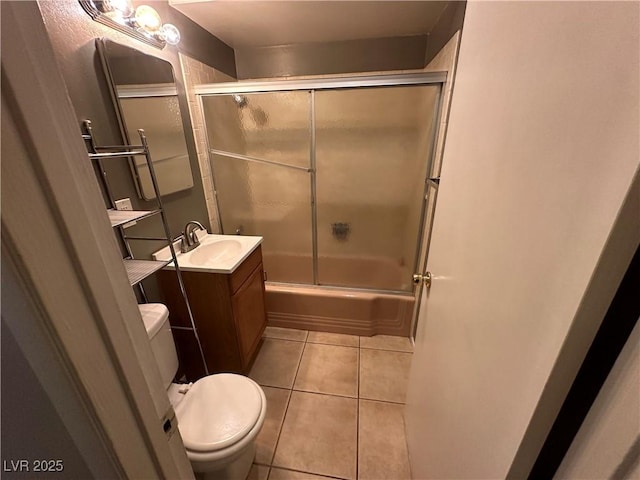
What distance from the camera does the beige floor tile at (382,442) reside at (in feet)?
4.05

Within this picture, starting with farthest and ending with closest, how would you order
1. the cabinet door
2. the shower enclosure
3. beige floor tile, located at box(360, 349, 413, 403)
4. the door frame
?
the shower enclosure, beige floor tile, located at box(360, 349, 413, 403), the cabinet door, the door frame

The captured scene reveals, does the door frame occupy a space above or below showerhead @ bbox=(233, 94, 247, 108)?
below

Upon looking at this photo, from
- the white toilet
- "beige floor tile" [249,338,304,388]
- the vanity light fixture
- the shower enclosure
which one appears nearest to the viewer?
the white toilet

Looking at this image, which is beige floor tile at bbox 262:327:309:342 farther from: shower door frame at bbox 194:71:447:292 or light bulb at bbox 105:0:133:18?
light bulb at bbox 105:0:133:18

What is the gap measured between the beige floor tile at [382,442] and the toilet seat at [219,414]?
2.09 ft

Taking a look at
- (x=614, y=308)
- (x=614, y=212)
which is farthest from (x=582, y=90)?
(x=614, y=308)

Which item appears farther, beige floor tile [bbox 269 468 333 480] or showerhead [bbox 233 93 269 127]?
showerhead [bbox 233 93 269 127]

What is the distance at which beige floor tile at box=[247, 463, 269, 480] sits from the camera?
1220 mm

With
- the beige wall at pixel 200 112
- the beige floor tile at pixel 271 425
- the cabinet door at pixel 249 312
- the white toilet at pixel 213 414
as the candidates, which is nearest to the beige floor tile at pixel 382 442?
the beige floor tile at pixel 271 425

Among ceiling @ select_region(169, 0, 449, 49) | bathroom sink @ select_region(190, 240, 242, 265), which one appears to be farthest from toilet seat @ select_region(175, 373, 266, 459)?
ceiling @ select_region(169, 0, 449, 49)

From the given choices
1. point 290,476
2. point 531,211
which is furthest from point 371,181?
point 290,476

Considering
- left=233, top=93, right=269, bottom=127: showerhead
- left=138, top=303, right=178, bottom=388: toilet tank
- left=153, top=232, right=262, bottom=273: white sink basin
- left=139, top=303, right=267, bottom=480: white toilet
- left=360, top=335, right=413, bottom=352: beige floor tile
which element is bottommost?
left=360, top=335, right=413, bottom=352: beige floor tile

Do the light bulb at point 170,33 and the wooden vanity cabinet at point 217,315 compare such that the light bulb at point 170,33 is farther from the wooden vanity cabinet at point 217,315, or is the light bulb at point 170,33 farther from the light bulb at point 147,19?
the wooden vanity cabinet at point 217,315

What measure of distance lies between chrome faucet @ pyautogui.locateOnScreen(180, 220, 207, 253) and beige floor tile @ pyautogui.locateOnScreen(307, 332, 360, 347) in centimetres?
113
